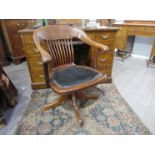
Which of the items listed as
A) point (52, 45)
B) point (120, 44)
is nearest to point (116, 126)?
point (52, 45)

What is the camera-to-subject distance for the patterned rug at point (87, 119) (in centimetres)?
120

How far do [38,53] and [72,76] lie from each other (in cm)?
66

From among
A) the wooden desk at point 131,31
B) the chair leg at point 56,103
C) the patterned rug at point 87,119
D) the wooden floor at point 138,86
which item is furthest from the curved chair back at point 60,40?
the wooden desk at point 131,31

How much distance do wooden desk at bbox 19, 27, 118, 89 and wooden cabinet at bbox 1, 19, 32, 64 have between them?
3.92ft

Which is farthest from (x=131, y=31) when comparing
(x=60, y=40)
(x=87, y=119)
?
(x=87, y=119)

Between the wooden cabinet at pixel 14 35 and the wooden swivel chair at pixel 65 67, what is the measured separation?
1492mm

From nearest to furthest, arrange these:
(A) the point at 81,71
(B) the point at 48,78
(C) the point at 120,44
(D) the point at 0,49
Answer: (B) the point at 48,78 → (A) the point at 81,71 → (D) the point at 0,49 → (C) the point at 120,44

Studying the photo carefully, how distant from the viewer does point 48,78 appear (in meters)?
1.17

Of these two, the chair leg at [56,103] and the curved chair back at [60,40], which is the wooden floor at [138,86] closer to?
the chair leg at [56,103]

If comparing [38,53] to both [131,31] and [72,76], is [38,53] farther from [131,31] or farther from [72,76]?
[131,31]

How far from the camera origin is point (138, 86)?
73.7 inches

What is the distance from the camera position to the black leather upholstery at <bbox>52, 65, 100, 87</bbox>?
3.73 ft

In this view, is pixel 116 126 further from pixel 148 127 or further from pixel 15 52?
pixel 15 52
